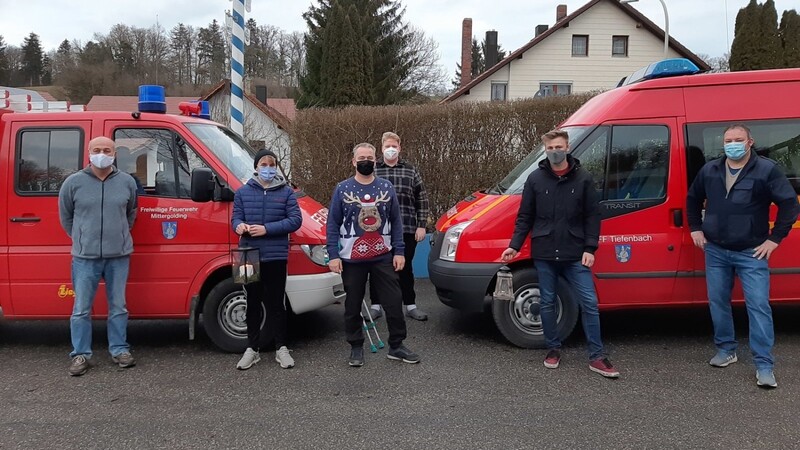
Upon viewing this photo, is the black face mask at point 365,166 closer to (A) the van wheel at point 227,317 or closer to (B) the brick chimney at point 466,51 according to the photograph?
(A) the van wheel at point 227,317

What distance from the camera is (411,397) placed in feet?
13.8

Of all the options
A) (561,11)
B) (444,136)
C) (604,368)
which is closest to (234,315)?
(604,368)

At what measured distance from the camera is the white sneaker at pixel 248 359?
477cm

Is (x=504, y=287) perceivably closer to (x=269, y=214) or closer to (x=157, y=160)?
(x=269, y=214)

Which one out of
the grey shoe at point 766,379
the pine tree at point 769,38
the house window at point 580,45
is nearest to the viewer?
the grey shoe at point 766,379

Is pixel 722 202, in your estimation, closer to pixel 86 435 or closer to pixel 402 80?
pixel 86 435

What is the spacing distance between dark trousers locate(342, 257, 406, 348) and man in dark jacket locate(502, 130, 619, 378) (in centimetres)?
94

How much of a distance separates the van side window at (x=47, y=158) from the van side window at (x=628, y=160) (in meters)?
4.32

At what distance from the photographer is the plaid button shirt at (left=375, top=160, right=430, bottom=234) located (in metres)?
5.88

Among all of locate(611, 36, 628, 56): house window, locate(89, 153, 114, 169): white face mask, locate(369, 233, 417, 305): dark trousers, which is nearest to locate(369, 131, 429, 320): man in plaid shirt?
locate(369, 233, 417, 305): dark trousers

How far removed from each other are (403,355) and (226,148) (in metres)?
2.40

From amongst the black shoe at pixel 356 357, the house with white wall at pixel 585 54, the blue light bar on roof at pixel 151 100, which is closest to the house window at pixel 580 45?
the house with white wall at pixel 585 54

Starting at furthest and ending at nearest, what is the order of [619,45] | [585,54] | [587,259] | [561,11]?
[561,11] → [619,45] → [585,54] → [587,259]

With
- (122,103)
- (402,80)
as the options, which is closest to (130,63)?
(122,103)
